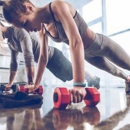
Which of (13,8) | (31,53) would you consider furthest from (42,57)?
(13,8)

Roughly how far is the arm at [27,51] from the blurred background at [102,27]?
78 millimetres

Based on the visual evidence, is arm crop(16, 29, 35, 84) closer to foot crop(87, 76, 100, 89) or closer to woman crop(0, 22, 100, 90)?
woman crop(0, 22, 100, 90)

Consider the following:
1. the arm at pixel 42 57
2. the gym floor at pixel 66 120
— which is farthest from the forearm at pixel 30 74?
the gym floor at pixel 66 120

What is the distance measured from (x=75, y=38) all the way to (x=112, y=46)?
0.55 meters

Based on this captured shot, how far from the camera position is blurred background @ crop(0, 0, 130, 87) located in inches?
81.7

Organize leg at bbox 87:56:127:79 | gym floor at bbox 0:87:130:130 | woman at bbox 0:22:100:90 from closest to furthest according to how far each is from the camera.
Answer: gym floor at bbox 0:87:130:130 → leg at bbox 87:56:127:79 → woman at bbox 0:22:100:90

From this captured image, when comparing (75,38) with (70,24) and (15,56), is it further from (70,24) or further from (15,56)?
(15,56)

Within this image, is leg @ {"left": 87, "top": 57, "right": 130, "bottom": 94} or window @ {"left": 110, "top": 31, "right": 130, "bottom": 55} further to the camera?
window @ {"left": 110, "top": 31, "right": 130, "bottom": 55}

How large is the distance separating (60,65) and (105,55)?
605 mm

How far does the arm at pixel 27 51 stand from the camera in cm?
187

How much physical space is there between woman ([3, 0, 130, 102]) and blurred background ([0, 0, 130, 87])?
0.25 metres

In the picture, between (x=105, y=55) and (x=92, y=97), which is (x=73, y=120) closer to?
(x=92, y=97)

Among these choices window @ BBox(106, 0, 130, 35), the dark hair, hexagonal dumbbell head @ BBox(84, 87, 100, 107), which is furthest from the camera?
window @ BBox(106, 0, 130, 35)

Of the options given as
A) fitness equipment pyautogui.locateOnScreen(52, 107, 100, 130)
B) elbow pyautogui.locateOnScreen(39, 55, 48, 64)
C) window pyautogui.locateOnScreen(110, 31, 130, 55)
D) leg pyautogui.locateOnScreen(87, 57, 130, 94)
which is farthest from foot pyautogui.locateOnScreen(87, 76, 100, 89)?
fitness equipment pyautogui.locateOnScreen(52, 107, 100, 130)
